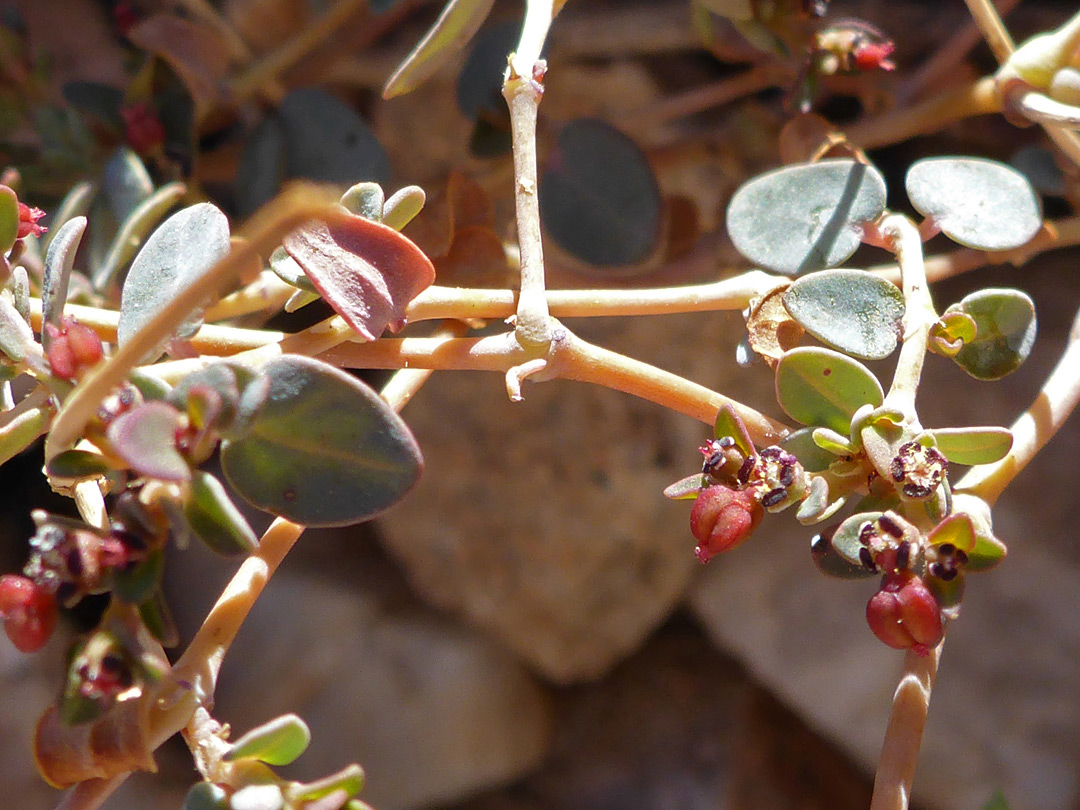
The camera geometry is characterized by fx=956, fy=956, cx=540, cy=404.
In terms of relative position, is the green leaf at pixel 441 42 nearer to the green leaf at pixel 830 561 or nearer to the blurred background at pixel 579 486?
the blurred background at pixel 579 486

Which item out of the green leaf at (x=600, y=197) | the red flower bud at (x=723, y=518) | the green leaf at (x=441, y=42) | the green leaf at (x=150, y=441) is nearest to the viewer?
the green leaf at (x=150, y=441)

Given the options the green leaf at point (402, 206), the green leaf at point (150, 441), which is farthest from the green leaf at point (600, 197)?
the green leaf at point (150, 441)

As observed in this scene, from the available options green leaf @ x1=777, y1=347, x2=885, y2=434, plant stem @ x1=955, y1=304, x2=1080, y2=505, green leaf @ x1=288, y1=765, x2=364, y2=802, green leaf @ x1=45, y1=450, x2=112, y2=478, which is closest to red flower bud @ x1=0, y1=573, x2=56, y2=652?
green leaf @ x1=45, y1=450, x2=112, y2=478

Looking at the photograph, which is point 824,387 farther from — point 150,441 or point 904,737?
point 150,441

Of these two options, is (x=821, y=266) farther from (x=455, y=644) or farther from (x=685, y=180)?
(x=455, y=644)

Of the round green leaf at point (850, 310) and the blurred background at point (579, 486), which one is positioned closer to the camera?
the round green leaf at point (850, 310)

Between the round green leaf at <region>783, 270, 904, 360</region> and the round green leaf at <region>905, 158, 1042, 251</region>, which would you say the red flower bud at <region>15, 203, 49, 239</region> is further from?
the round green leaf at <region>905, 158, 1042, 251</region>

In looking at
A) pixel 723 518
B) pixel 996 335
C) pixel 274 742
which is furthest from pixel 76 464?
pixel 996 335
